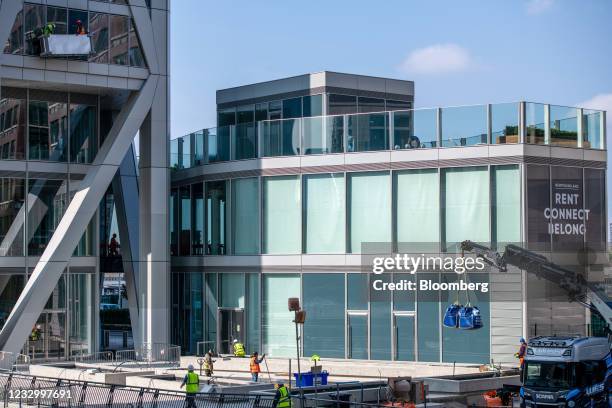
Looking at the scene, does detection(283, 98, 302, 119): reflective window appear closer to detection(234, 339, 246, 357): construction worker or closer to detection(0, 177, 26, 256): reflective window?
detection(234, 339, 246, 357): construction worker

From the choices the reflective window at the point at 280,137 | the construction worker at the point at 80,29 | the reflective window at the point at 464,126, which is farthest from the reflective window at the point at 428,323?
the construction worker at the point at 80,29

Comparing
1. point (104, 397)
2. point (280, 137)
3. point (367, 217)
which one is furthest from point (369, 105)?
point (104, 397)

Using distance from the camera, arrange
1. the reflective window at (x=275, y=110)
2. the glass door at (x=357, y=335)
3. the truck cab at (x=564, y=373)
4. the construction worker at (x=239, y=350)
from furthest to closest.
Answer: the reflective window at (x=275, y=110) → the construction worker at (x=239, y=350) → the glass door at (x=357, y=335) → the truck cab at (x=564, y=373)

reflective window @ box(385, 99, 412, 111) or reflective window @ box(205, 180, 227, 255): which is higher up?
reflective window @ box(385, 99, 412, 111)

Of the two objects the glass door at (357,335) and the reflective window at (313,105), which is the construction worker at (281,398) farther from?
the reflective window at (313,105)

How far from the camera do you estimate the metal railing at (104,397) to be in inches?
1206

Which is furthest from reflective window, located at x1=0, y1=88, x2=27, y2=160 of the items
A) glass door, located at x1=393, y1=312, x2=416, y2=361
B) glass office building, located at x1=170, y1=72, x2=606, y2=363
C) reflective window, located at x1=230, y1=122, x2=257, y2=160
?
glass door, located at x1=393, y1=312, x2=416, y2=361

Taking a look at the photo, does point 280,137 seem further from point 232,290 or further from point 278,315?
point 278,315

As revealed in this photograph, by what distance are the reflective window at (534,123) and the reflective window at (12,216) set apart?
2310 centimetres

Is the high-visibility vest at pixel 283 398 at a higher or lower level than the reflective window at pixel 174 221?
lower

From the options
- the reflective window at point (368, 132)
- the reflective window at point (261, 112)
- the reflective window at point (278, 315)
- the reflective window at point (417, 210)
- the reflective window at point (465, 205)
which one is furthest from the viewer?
the reflective window at point (261, 112)

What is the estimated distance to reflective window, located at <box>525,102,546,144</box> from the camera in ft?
142

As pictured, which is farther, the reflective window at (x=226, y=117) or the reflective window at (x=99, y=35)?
the reflective window at (x=226, y=117)

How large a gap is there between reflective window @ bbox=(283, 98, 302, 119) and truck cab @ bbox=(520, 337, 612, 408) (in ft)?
92.7
